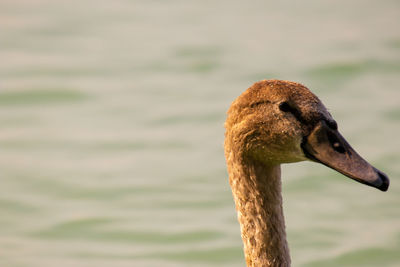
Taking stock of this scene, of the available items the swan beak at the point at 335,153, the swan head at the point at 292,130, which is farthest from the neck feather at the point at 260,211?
the swan beak at the point at 335,153

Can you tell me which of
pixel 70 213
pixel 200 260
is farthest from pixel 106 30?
pixel 200 260

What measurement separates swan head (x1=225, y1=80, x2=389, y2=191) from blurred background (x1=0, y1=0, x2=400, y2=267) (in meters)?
2.74

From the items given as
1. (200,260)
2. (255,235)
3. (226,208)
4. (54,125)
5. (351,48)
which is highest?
(351,48)

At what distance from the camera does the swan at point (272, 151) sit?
16.8 feet

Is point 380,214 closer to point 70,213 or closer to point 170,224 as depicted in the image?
point 170,224

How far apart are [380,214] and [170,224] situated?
6.29ft

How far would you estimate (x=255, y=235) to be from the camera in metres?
5.59

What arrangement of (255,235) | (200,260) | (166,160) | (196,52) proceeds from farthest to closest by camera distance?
1. (196,52)
2. (166,160)
3. (200,260)
4. (255,235)

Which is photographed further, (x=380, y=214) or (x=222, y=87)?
(x=222, y=87)

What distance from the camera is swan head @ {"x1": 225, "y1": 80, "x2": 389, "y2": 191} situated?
509 centimetres

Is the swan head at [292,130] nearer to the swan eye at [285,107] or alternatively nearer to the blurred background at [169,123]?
the swan eye at [285,107]

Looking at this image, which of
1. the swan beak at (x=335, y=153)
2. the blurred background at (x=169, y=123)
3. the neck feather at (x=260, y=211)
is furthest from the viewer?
the blurred background at (x=169, y=123)

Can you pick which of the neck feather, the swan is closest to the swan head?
the swan

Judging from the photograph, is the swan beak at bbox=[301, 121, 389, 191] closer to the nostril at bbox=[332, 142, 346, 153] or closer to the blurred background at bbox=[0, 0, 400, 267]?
the nostril at bbox=[332, 142, 346, 153]
